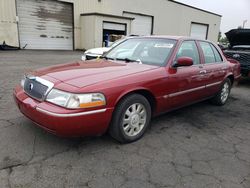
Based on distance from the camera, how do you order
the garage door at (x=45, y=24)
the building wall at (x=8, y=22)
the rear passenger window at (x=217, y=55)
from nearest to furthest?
the rear passenger window at (x=217, y=55) < the building wall at (x=8, y=22) < the garage door at (x=45, y=24)

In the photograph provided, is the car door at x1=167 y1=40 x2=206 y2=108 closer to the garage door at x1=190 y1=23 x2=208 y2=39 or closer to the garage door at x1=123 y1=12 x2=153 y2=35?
the garage door at x1=123 y1=12 x2=153 y2=35

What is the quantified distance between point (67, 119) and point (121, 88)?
2.60ft

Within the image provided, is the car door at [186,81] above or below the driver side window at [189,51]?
below

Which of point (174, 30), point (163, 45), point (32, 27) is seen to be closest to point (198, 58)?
point (163, 45)

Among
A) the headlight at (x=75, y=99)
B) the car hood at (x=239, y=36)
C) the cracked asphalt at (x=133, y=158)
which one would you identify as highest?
the car hood at (x=239, y=36)

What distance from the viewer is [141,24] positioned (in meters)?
24.2

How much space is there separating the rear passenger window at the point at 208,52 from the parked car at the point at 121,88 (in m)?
0.03

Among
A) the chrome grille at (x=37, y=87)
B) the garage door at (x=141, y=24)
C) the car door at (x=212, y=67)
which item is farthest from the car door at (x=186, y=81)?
the garage door at (x=141, y=24)

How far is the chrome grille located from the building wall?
1458cm

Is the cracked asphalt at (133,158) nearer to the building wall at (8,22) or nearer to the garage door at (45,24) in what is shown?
the building wall at (8,22)

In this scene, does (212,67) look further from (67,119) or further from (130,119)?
(67,119)

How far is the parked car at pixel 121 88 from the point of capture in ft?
9.10

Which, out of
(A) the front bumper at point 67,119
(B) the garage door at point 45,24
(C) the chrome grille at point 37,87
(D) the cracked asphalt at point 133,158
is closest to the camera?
(D) the cracked asphalt at point 133,158

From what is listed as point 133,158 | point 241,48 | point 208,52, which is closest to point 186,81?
point 208,52
